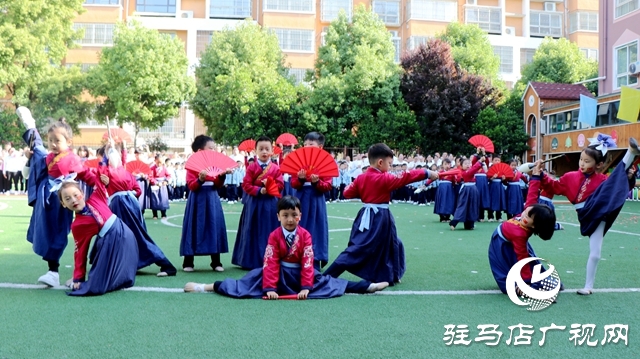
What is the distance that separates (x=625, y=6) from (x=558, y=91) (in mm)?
7473

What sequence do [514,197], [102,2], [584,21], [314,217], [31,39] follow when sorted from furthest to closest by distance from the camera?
[584,21] < [102,2] < [31,39] < [514,197] < [314,217]

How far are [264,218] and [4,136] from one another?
97.7 ft

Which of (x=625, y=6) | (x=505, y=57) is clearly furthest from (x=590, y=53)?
(x=625, y=6)

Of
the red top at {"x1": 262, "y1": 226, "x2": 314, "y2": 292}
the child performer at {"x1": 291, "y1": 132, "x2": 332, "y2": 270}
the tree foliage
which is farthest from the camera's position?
the tree foliage

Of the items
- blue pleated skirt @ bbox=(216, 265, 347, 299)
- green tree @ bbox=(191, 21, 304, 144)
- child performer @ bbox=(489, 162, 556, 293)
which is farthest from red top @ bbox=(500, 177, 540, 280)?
green tree @ bbox=(191, 21, 304, 144)

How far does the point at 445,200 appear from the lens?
1458 centimetres

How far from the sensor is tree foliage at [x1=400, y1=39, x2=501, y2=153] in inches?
1190

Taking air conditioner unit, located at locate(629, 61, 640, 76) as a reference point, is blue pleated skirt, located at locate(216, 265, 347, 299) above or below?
below

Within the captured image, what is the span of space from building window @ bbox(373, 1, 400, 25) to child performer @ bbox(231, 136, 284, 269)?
38926 millimetres

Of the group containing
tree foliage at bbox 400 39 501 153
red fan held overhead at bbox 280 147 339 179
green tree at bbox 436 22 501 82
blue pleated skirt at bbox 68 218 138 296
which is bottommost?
blue pleated skirt at bbox 68 218 138 296

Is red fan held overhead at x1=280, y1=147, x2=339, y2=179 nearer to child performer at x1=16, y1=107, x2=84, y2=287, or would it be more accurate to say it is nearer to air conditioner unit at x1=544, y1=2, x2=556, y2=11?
child performer at x1=16, y1=107, x2=84, y2=287

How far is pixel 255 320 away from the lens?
4.79 meters

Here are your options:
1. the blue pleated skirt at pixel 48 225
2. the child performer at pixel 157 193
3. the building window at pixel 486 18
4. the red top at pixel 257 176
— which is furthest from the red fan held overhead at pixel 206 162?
the building window at pixel 486 18

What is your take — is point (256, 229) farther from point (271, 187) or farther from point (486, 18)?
point (486, 18)
